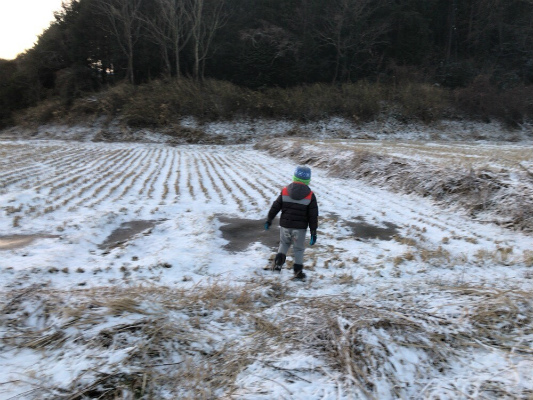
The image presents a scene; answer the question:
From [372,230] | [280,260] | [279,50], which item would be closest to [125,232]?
[280,260]

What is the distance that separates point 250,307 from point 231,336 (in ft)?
1.89

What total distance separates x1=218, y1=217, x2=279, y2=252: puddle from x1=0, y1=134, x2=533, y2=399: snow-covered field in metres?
0.04

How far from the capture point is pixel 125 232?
6.11 meters

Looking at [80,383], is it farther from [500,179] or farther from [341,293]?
[500,179]

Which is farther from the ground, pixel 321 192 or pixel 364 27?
pixel 364 27

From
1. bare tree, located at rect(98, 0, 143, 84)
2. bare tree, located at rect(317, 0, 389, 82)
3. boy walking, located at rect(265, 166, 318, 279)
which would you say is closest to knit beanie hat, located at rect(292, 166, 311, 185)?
boy walking, located at rect(265, 166, 318, 279)

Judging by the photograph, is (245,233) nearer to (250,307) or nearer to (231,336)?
(250,307)

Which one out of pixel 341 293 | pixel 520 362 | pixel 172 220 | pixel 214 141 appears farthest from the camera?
pixel 214 141

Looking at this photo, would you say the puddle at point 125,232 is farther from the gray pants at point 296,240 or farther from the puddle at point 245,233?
the gray pants at point 296,240

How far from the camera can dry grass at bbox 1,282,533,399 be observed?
8.04ft

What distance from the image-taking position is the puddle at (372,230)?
627cm

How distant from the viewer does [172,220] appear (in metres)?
6.68

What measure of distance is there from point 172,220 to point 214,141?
749 inches

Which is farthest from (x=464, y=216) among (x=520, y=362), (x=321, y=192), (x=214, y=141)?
(x=214, y=141)
